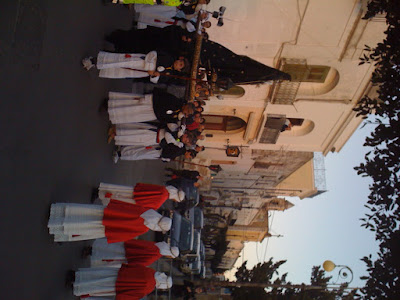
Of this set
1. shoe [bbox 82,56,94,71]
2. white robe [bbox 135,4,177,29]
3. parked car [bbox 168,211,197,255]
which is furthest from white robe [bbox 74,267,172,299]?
white robe [bbox 135,4,177,29]

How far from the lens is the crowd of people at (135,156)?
664cm

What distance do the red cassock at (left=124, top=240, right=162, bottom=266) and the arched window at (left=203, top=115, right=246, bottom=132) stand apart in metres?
12.5

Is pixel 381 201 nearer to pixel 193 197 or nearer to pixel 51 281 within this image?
pixel 51 281

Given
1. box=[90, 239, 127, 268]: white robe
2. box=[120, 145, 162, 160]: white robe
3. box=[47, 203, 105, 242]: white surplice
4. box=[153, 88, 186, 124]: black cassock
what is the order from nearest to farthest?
box=[47, 203, 105, 242]: white surplice, box=[90, 239, 127, 268]: white robe, box=[153, 88, 186, 124]: black cassock, box=[120, 145, 162, 160]: white robe

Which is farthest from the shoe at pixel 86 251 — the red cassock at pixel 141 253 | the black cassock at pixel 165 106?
the black cassock at pixel 165 106

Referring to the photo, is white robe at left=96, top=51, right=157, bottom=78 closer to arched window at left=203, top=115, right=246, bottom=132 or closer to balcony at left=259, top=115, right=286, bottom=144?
balcony at left=259, top=115, right=286, bottom=144

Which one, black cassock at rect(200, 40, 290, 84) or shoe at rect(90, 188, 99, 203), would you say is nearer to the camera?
shoe at rect(90, 188, 99, 203)

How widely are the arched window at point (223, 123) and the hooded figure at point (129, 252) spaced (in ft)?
40.3

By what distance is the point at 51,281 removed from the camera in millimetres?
6383

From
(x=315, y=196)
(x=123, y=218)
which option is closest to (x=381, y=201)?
(x=123, y=218)

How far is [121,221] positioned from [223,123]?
13.9 m

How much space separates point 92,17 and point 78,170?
11.3ft

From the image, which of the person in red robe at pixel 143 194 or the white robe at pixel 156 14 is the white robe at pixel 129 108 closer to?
the person in red robe at pixel 143 194

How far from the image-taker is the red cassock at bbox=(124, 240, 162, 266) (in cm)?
762
